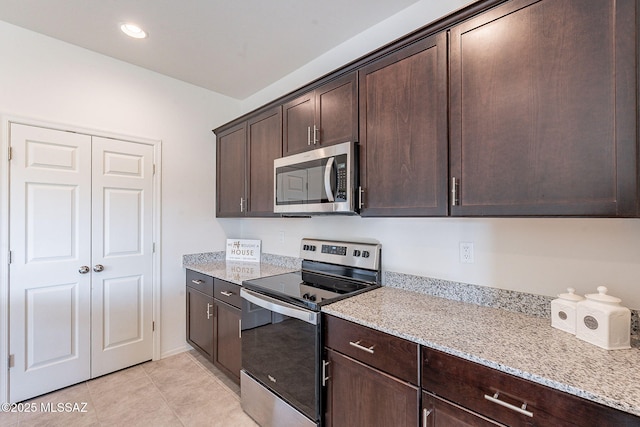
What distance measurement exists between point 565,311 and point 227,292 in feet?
6.77

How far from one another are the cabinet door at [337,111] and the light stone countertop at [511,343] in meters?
1.02

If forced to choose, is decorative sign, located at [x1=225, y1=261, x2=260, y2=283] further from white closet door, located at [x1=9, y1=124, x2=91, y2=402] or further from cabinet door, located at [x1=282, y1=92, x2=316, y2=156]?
white closet door, located at [x1=9, y1=124, x2=91, y2=402]

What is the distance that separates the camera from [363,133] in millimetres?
1698

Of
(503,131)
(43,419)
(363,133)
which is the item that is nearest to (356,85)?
(363,133)

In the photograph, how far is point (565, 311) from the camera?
45.4 inches

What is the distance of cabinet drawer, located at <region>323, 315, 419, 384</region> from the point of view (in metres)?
1.17

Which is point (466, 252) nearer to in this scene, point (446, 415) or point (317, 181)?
point (446, 415)

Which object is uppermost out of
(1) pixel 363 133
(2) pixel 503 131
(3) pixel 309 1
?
(3) pixel 309 1

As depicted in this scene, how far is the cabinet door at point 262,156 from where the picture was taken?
233cm

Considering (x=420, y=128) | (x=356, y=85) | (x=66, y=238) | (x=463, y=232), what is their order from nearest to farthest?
(x=420, y=128)
(x=463, y=232)
(x=356, y=85)
(x=66, y=238)

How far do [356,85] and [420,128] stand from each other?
540 mm

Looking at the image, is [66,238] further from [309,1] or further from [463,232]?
[463,232]

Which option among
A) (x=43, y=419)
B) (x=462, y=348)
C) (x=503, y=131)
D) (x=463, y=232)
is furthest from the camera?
(x=43, y=419)

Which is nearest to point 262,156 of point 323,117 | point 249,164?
point 249,164
